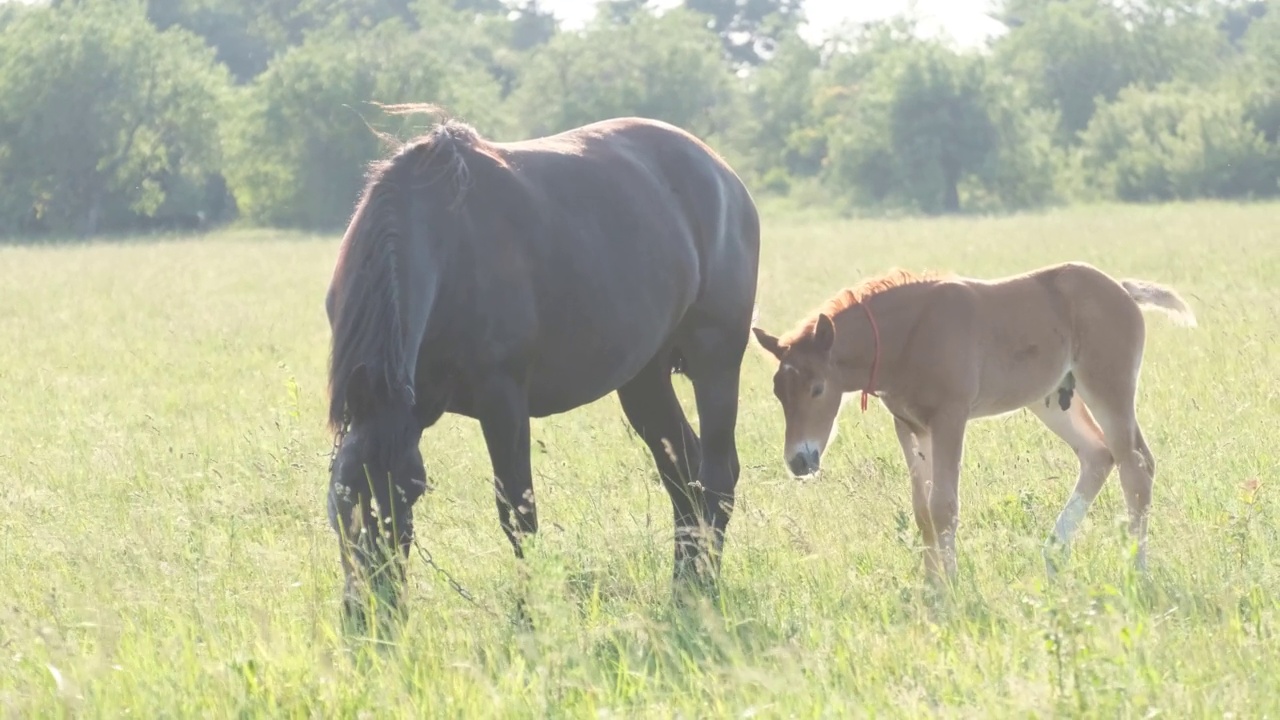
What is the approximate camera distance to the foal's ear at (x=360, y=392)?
4.05 m

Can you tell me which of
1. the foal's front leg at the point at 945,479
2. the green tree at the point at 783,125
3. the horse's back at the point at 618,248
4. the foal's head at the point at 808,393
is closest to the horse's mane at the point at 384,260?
the horse's back at the point at 618,248

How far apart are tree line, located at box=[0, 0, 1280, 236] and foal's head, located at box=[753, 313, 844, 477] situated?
37.5 meters

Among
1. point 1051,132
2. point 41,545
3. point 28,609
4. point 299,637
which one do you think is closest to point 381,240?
point 299,637

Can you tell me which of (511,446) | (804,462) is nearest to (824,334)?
(804,462)

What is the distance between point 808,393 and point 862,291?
61 cm

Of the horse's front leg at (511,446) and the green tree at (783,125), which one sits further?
the green tree at (783,125)

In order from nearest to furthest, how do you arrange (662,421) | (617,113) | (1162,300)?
(1162,300), (662,421), (617,113)

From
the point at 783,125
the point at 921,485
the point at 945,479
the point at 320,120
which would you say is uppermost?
the point at 945,479

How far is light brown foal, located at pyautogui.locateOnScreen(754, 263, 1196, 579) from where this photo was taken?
520 centimetres

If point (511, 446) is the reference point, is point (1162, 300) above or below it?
below

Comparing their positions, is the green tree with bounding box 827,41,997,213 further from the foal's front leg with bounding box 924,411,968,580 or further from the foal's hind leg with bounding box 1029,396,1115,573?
the foal's front leg with bounding box 924,411,968,580

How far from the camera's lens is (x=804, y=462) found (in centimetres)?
509

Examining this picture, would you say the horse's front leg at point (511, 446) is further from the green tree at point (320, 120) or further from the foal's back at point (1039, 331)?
the green tree at point (320, 120)

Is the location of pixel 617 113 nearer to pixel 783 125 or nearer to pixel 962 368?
pixel 783 125
